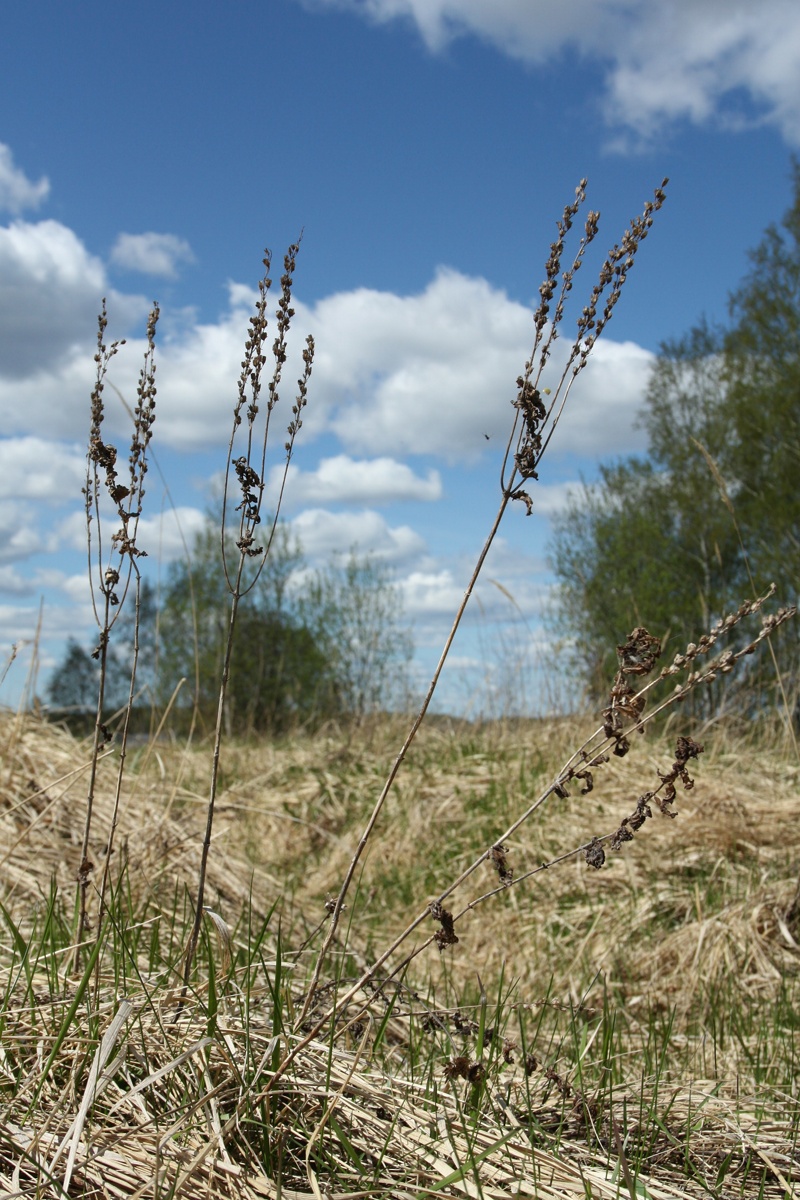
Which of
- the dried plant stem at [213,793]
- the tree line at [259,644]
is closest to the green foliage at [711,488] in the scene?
the tree line at [259,644]

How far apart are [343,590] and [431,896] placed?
A: 58.0ft

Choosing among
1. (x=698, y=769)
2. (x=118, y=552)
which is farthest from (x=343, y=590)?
(x=118, y=552)

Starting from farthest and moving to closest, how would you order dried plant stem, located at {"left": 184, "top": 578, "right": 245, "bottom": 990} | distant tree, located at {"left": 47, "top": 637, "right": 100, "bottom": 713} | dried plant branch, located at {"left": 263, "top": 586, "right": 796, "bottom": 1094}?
distant tree, located at {"left": 47, "top": 637, "right": 100, "bottom": 713} < dried plant stem, located at {"left": 184, "top": 578, "right": 245, "bottom": 990} < dried plant branch, located at {"left": 263, "top": 586, "right": 796, "bottom": 1094}

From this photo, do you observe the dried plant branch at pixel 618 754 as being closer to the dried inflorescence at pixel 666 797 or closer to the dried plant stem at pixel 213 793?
the dried inflorescence at pixel 666 797

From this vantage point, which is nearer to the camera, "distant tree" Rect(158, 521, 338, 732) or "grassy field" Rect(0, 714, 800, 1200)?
"grassy field" Rect(0, 714, 800, 1200)

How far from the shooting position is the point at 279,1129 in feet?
5.01

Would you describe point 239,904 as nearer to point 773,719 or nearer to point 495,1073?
point 495,1073

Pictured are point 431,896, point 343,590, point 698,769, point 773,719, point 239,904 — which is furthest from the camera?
point 343,590

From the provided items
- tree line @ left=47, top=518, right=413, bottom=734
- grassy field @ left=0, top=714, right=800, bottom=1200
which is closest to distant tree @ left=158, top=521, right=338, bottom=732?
tree line @ left=47, top=518, right=413, bottom=734

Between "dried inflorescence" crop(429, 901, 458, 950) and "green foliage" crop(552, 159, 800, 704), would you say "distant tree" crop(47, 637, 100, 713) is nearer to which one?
"green foliage" crop(552, 159, 800, 704)

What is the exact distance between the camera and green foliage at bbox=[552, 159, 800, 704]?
23.3m

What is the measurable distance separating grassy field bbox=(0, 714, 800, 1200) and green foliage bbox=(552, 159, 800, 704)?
620 inches

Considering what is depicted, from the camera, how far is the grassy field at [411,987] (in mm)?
1500

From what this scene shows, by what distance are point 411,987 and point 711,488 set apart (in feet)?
84.2
